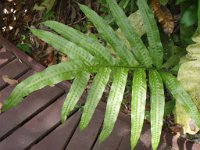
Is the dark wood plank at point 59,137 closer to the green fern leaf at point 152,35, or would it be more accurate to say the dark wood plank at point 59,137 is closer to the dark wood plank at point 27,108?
the dark wood plank at point 27,108

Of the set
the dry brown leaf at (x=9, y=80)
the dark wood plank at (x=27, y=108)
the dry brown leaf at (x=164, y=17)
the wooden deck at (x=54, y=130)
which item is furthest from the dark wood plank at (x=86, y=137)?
the dry brown leaf at (x=164, y=17)

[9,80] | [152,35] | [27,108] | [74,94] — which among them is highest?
[152,35]

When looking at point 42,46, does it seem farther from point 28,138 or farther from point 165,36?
point 165,36

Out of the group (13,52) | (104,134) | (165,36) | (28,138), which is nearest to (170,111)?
(165,36)

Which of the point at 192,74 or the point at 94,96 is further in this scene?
the point at 192,74

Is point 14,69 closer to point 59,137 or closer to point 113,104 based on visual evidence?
point 59,137

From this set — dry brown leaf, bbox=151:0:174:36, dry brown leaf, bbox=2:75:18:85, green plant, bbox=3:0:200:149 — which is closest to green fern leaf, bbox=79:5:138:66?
green plant, bbox=3:0:200:149

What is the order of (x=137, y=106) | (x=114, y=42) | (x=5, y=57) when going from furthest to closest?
(x=5, y=57) → (x=114, y=42) → (x=137, y=106)

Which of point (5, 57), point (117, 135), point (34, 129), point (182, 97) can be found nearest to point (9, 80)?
point (5, 57)
